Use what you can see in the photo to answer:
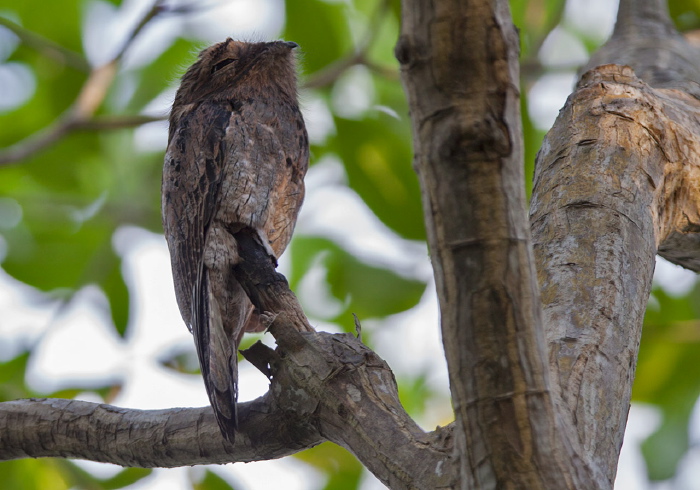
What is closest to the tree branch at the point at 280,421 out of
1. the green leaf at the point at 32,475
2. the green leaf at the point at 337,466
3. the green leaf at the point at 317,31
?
the green leaf at the point at 32,475

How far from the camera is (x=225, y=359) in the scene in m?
2.62

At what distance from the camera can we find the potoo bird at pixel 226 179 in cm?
274

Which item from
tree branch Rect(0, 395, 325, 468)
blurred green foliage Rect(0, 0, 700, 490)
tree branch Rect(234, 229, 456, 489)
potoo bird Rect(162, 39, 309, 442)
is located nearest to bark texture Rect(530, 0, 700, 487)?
tree branch Rect(234, 229, 456, 489)

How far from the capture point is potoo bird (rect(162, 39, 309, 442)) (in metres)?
2.74

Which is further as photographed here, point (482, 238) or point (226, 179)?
point (226, 179)

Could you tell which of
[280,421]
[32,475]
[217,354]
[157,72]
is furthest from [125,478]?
[157,72]

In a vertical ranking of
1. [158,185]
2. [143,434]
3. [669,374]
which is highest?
[158,185]

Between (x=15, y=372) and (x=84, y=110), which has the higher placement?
(x=84, y=110)

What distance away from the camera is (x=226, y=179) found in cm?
302

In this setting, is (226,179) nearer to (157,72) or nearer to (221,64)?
(221,64)

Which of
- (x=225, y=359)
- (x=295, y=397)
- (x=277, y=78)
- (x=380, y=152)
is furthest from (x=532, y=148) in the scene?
(x=295, y=397)

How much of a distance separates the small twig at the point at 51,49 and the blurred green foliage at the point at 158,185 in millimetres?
11

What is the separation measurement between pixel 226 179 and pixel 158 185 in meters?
1.79

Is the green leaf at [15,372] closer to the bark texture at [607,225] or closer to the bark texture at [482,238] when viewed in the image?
the bark texture at [607,225]
